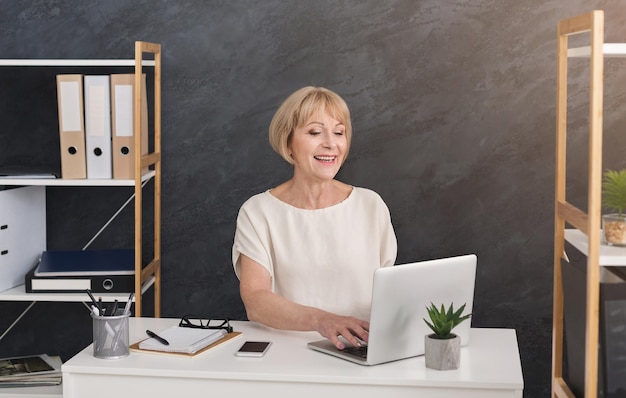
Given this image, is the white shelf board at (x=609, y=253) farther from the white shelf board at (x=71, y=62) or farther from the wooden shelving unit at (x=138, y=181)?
the white shelf board at (x=71, y=62)

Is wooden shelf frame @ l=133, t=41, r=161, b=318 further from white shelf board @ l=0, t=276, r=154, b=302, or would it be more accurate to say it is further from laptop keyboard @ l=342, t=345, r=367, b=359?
laptop keyboard @ l=342, t=345, r=367, b=359

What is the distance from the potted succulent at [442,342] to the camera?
2164 mm

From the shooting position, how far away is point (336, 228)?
290 cm

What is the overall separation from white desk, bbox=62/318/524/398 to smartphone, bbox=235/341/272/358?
0.05 ft

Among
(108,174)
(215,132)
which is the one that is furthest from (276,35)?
(108,174)

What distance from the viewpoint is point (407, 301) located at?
7.23ft

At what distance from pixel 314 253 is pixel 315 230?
0.24 ft

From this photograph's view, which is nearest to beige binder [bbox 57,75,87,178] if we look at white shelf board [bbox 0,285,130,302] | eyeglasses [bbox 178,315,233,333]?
white shelf board [bbox 0,285,130,302]

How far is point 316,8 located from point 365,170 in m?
0.65

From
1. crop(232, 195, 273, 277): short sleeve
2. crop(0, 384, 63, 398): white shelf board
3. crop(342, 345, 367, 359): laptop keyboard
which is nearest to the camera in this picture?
crop(342, 345, 367, 359): laptop keyboard

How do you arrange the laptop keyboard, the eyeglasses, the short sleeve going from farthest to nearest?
the short sleeve → the eyeglasses → the laptop keyboard

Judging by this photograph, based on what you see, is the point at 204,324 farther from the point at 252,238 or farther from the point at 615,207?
the point at 615,207

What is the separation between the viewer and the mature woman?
2.88 m

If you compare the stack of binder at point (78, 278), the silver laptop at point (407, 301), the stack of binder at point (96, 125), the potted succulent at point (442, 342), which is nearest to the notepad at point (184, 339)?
the silver laptop at point (407, 301)
